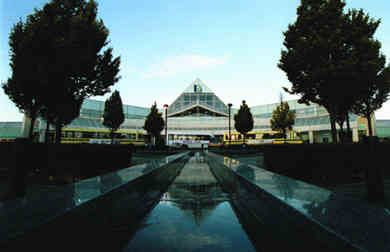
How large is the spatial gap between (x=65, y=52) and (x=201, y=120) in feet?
Result: 174

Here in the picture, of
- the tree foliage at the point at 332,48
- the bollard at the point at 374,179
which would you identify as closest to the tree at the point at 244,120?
the tree foliage at the point at 332,48

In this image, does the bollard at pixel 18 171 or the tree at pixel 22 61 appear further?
the tree at pixel 22 61

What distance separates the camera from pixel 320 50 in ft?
33.9

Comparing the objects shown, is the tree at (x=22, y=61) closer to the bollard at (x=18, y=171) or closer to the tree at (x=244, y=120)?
the bollard at (x=18, y=171)

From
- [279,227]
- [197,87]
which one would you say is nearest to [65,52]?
[279,227]

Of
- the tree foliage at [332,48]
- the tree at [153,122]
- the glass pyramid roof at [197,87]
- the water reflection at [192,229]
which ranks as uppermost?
the glass pyramid roof at [197,87]

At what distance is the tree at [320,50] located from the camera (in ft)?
Result: 33.6

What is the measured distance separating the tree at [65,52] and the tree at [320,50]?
10.9m

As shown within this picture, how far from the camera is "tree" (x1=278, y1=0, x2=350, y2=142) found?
10234mm

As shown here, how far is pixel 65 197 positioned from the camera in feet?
8.51

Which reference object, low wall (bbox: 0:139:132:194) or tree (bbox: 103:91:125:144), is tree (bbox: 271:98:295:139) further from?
low wall (bbox: 0:139:132:194)

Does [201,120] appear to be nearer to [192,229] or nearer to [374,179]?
[374,179]

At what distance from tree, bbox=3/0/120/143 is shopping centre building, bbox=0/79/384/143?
1626cm

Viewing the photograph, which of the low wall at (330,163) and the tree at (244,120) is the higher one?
the tree at (244,120)
